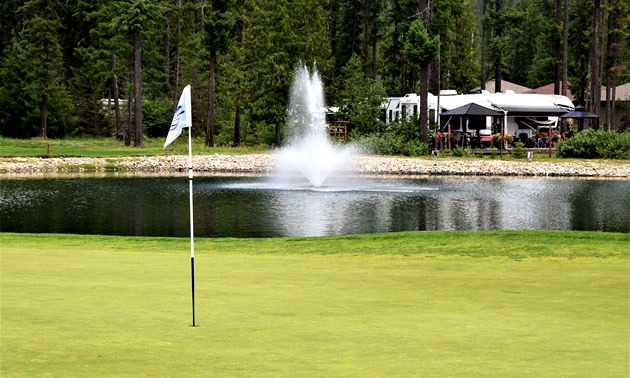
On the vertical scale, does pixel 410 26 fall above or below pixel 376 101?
above

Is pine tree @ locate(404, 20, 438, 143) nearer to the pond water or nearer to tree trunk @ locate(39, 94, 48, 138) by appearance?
the pond water

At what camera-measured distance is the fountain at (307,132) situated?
49531 millimetres

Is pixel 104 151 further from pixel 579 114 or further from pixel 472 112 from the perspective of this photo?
pixel 579 114

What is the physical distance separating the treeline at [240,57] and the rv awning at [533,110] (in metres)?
3.05

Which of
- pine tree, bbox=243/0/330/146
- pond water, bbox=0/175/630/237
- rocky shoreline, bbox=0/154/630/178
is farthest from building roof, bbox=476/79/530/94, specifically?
pond water, bbox=0/175/630/237

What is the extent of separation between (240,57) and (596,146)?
25012mm

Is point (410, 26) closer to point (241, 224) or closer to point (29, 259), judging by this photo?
point (241, 224)

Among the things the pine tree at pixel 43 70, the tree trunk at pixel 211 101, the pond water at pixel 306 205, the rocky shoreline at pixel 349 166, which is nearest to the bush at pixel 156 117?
the pine tree at pixel 43 70

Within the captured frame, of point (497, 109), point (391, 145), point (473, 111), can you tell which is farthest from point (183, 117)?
point (497, 109)

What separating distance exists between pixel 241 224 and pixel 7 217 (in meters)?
7.43

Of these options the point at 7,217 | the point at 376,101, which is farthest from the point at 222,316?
the point at 376,101

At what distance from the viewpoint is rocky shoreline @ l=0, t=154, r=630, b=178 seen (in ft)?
150

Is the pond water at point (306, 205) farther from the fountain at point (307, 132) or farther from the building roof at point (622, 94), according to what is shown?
the building roof at point (622, 94)

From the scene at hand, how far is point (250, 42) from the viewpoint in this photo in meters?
60.4
